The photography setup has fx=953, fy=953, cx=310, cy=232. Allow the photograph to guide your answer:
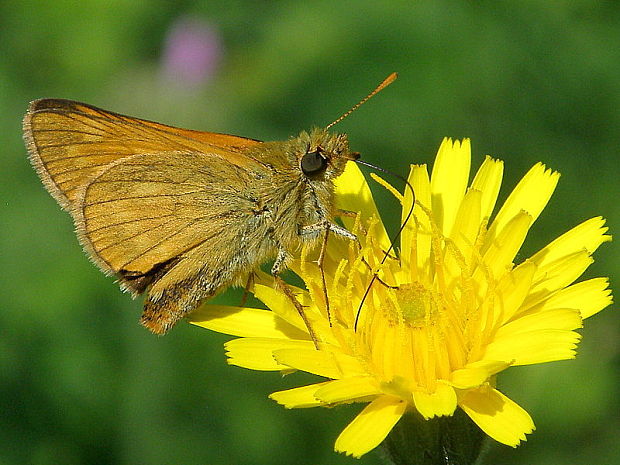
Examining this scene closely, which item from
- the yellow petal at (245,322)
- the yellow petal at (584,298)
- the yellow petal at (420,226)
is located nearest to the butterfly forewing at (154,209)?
the yellow petal at (245,322)

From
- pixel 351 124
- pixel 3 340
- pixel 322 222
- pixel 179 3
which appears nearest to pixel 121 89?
pixel 179 3

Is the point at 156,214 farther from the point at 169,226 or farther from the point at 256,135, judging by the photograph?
the point at 256,135

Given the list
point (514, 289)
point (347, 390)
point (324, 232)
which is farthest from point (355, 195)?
point (347, 390)

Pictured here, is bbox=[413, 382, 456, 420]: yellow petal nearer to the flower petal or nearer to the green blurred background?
the flower petal

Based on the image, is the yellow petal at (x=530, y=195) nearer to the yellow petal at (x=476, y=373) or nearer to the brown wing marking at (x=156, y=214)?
the yellow petal at (x=476, y=373)

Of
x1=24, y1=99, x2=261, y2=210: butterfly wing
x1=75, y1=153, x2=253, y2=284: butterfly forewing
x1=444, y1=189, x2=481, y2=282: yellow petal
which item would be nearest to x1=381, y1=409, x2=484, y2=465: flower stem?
x1=444, y1=189, x2=481, y2=282: yellow petal

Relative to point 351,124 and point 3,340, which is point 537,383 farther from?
point 3,340

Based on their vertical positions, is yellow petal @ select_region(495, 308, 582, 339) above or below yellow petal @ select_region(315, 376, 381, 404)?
above
